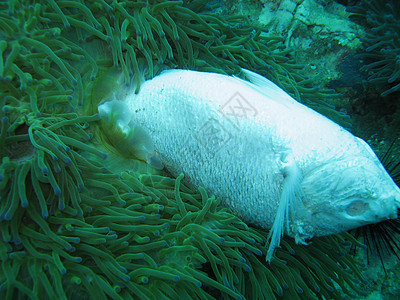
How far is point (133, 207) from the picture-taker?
63.2 inches

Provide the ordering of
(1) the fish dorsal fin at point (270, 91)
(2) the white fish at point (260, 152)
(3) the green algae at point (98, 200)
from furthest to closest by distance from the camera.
Answer: (1) the fish dorsal fin at point (270, 91), (2) the white fish at point (260, 152), (3) the green algae at point (98, 200)

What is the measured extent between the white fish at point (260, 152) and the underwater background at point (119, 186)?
0.14 metres

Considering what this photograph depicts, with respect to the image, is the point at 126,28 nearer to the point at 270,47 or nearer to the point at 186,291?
the point at 270,47

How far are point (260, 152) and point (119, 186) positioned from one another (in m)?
0.91

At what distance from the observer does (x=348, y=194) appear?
148cm

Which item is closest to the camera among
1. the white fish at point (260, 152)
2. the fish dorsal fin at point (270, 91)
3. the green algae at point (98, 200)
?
the green algae at point (98, 200)


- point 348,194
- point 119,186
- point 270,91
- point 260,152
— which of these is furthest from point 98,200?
point 348,194

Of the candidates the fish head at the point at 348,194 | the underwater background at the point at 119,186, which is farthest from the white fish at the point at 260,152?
the underwater background at the point at 119,186

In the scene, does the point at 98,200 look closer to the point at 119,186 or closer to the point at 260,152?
the point at 119,186

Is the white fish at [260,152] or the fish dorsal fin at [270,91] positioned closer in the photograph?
the white fish at [260,152]

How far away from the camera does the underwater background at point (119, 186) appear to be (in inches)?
53.9

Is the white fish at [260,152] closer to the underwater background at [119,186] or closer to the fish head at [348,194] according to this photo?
the fish head at [348,194]

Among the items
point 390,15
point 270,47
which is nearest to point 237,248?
point 270,47

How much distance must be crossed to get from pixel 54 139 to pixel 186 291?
3.67 ft
